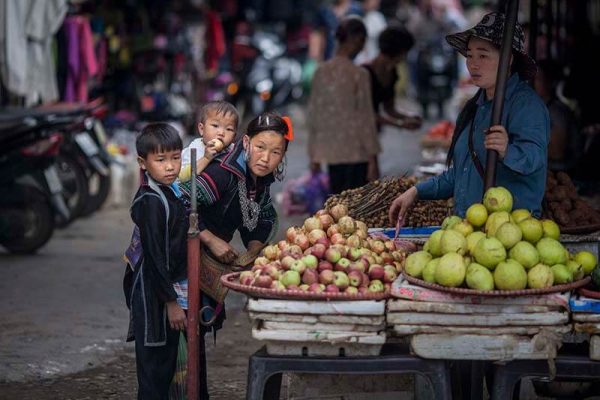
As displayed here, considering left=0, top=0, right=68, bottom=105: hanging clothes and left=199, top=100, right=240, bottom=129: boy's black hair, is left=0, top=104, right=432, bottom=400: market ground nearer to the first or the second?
left=0, top=0, right=68, bottom=105: hanging clothes

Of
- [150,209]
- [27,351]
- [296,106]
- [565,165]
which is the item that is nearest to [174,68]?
[296,106]

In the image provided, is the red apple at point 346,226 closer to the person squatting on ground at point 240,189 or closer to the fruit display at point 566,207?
the person squatting on ground at point 240,189

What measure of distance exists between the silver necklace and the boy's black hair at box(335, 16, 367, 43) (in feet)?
13.9

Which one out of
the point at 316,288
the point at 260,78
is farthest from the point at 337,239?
the point at 260,78

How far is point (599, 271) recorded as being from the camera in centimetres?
457

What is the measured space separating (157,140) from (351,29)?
4589 millimetres

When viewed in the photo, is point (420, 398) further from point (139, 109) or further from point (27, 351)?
point (139, 109)

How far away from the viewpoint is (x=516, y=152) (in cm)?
483

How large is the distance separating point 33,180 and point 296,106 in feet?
39.6

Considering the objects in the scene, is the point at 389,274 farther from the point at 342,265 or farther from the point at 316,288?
the point at 316,288

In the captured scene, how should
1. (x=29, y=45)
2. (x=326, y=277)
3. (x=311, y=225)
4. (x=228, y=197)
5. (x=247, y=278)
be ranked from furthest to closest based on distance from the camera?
(x=29, y=45) < (x=228, y=197) < (x=311, y=225) < (x=247, y=278) < (x=326, y=277)

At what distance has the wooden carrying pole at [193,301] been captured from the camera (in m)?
4.73

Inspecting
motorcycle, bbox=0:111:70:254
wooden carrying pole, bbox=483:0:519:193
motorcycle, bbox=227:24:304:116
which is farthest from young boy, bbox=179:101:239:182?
motorcycle, bbox=227:24:304:116

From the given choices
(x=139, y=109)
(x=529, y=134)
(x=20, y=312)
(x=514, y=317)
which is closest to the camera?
(x=514, y=317)
